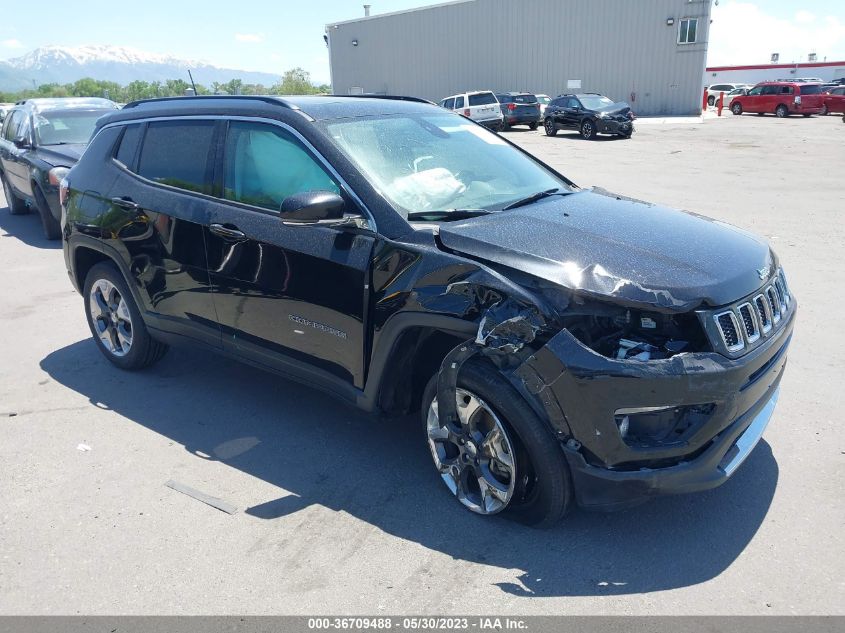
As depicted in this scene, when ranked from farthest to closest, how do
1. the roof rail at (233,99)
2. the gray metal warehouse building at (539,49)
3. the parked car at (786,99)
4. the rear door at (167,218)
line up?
the gray metal warehouse building at (539,49), the parked car at (786,99), the rear door at (167,218), the roof rail at (233,99)

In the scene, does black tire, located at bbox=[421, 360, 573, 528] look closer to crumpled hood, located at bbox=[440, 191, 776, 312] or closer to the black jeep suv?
the black jeep suv

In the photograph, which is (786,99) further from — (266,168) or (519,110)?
(266,168)

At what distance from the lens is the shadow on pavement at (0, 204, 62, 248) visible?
10.2m

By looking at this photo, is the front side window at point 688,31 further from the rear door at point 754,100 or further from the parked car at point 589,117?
the parked car at point 589,117

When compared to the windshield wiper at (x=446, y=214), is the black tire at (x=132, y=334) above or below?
below

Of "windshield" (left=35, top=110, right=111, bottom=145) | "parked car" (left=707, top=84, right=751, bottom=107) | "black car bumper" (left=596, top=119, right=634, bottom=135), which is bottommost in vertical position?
"parked car" (left=707, top=84, right=751, bottom=107)

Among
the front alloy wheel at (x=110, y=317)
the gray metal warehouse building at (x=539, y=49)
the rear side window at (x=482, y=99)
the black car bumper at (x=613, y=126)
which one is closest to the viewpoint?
the front alloy wheel at (x=110, y=317)

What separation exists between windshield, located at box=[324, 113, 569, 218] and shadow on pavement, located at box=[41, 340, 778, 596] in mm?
1441

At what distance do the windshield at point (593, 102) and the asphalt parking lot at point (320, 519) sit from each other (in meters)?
21.7

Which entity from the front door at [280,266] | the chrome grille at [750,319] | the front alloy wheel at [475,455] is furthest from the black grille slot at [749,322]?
the front door at [280,266]

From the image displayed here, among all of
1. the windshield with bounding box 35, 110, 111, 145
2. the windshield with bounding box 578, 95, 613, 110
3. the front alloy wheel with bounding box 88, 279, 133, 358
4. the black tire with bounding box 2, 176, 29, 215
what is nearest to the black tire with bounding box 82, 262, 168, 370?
the front alloy wheel with bounding box 88, 279, 133, 358

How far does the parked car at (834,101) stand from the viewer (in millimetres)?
34438

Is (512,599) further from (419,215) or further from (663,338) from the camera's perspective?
(419,215)
